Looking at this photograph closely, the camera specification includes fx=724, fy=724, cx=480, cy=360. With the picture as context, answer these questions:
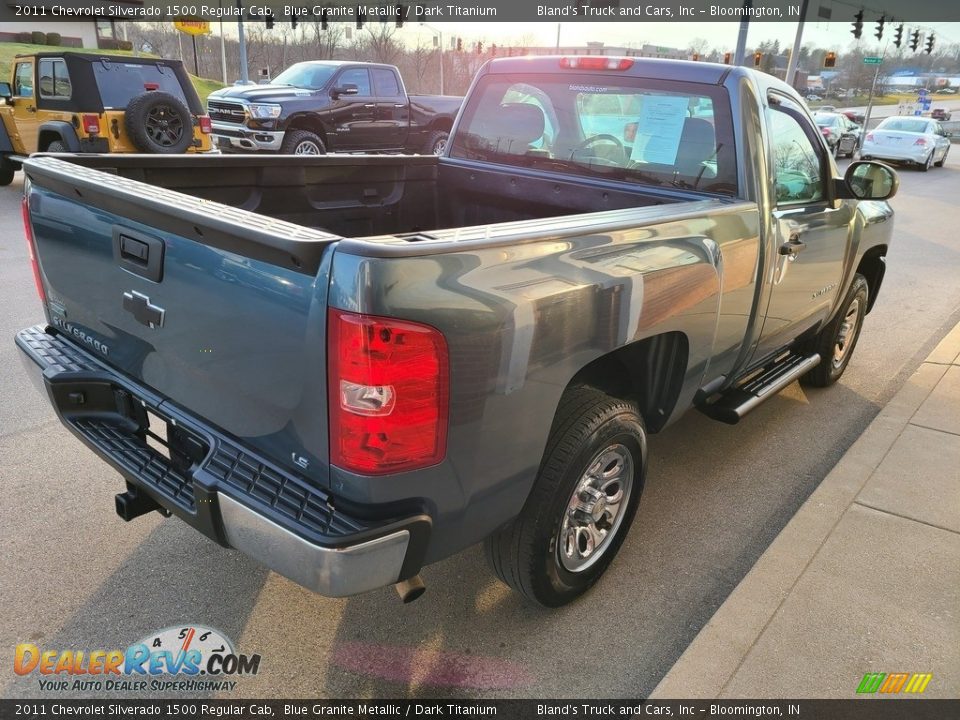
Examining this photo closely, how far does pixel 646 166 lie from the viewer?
3.53 metres

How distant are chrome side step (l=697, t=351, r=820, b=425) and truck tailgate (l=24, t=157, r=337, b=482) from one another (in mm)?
2185

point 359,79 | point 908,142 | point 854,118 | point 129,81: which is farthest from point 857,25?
point 129,81

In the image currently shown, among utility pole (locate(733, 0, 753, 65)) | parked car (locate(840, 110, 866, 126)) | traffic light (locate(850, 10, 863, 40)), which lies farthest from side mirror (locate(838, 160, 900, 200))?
traffic light (locate(850, 10, 863, 40))

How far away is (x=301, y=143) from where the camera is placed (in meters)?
13.3

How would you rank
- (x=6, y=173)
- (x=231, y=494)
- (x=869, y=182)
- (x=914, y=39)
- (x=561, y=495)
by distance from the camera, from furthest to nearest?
(x=914, y=39) < (x=6, y=173) < (x=869, y=182) < (x=561, y=495) < (x=231, y=494)

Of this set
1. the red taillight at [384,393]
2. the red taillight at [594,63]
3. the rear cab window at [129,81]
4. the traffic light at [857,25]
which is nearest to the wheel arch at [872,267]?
the red taillight at [594,63]

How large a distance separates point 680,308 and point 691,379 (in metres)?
0.47

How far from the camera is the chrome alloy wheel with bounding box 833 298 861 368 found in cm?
506

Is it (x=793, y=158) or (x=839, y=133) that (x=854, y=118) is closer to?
(x=839, y=133)

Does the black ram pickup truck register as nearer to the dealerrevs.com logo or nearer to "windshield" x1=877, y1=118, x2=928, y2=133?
the dealerrevs.com logo

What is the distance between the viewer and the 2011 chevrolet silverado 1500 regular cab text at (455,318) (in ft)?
6.15

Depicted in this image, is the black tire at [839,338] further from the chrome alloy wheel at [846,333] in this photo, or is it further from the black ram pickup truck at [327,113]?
the black ram pickup truck at [327,113]

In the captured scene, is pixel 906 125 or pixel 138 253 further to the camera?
pixel 906 125

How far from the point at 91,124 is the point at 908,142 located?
75.5 feet
